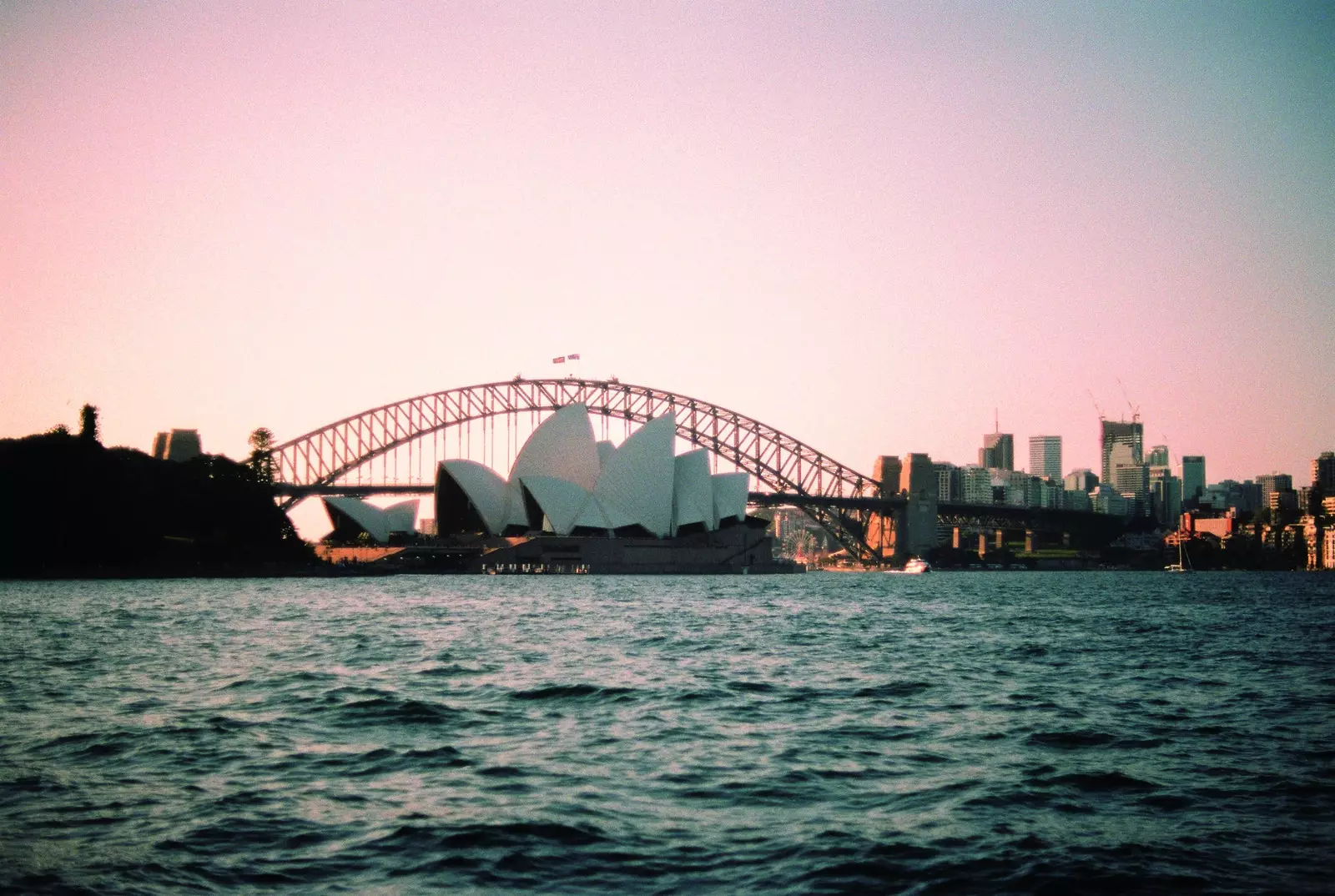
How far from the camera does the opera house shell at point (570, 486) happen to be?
111500mm

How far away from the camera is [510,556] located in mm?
109125

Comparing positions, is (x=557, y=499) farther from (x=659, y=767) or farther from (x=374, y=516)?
(x=659, y=767)

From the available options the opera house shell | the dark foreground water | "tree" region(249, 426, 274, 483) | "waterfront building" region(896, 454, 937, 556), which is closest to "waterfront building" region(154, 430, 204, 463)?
"tree" region(249, 426, 274, 483)

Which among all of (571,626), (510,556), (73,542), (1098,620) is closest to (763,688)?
(571,626)

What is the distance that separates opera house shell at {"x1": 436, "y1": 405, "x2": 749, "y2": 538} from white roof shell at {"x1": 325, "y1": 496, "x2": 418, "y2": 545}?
8.40 m

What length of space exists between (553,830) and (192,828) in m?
3.20

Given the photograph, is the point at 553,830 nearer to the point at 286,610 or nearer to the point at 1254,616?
the point at 286,610

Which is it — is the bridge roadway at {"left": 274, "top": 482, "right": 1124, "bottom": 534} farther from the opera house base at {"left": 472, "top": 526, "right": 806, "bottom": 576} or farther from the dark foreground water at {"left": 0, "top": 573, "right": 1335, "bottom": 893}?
the dark foreground water at {"left": 0, "top": 573, "right": 1335, "bottom": 893}

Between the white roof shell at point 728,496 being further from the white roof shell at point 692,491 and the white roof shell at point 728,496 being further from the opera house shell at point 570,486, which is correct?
the opera house shell at point 570,486

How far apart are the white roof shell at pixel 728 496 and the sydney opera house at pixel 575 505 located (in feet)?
20.1

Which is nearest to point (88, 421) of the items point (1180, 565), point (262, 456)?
point (262, 456)

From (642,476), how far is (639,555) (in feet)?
24.4

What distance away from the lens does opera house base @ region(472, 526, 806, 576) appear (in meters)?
109

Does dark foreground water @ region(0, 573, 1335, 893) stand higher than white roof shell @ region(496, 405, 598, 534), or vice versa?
white roof shell @ region(496, 405, 598, 534)
